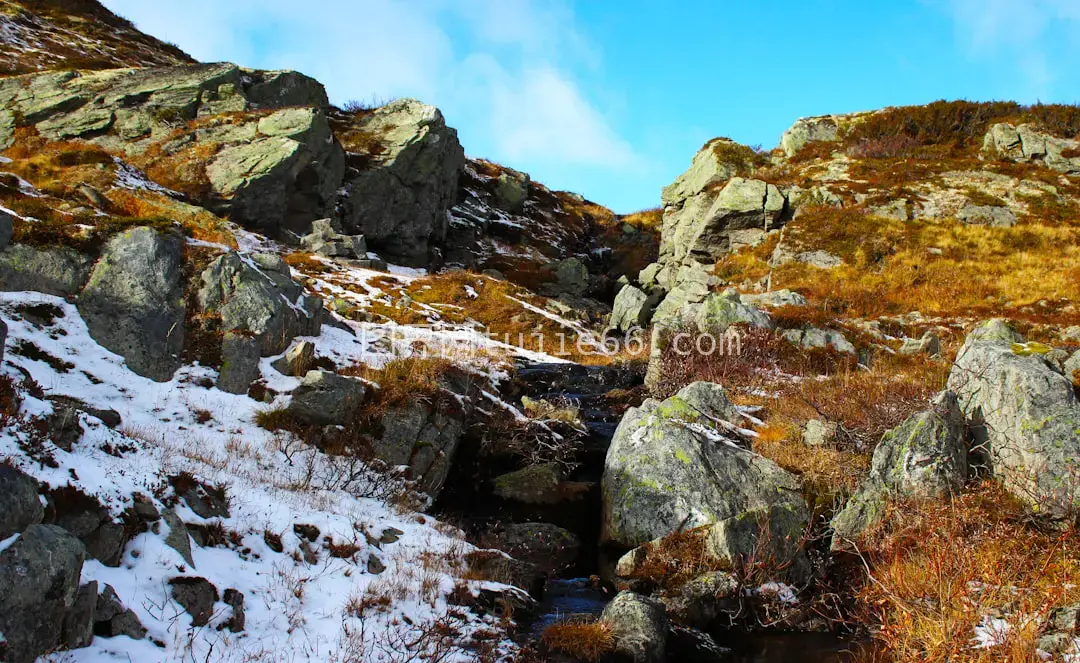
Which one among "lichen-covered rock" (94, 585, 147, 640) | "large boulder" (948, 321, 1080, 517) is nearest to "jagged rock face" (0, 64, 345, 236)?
"lichen-covered rock" (94, 585, 147, 640)

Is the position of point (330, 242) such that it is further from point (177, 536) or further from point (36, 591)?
point (36, 591)

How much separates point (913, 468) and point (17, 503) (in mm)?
12953

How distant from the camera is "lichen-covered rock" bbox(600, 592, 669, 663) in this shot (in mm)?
8016

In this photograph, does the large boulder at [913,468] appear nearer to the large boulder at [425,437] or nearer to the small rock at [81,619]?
the large boulder at [425,437]

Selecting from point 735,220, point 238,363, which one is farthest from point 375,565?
point 735,220

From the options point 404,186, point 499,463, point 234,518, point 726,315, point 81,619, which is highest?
point 404,186

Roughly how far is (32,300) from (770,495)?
15.6 m

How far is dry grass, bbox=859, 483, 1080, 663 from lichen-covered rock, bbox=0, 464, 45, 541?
28.8 ft

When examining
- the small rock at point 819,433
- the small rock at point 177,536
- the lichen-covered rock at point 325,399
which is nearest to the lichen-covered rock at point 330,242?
the lichen-covered rock at point 325,399

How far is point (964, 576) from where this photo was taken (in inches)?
294

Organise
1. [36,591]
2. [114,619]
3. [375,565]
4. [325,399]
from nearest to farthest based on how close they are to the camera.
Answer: [36,591] → [114,619] → [375,565] → [325,399]

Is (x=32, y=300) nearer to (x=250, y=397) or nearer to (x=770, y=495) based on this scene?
(x=250, y=397)

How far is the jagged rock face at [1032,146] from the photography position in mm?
39875

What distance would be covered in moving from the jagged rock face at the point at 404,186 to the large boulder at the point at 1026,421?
37.2 meters
